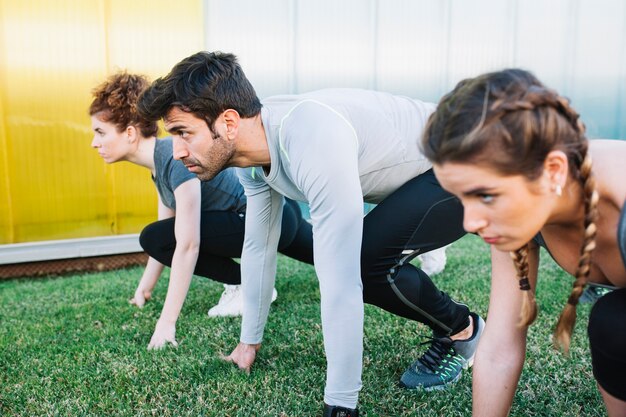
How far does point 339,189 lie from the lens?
67.7 inches

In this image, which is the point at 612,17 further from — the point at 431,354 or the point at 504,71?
the point at 504,71

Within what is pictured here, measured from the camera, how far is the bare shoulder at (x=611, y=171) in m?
1.28

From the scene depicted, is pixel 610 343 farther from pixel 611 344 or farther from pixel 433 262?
pixel 433 262

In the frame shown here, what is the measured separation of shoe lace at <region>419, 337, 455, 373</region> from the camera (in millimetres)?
2221

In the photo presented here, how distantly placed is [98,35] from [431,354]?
331 cm

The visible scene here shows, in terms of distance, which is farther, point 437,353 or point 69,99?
point 69,99

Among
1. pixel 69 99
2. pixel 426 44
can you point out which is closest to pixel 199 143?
pixel 69 99

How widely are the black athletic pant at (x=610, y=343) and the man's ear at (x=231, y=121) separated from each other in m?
1.17

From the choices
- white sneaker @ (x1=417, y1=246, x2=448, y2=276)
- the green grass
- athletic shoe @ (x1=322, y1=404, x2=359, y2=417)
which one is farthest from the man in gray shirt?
white sneaker @ (x1=417, y1=246, x2=448, y2=276)

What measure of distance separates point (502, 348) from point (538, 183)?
55 centimetres

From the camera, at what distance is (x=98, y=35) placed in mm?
4355

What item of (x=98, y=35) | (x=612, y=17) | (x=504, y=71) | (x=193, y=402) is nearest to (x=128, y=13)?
(x=98, y=35)

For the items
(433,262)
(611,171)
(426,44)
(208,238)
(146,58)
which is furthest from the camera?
(426,44)

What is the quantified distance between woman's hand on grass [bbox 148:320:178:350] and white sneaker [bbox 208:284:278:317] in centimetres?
40
